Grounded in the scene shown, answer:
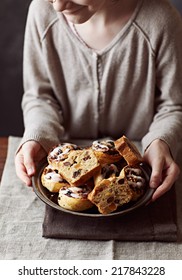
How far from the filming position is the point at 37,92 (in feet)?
4.05

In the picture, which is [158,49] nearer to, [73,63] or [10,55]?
[73,63]

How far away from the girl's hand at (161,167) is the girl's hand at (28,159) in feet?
0.68

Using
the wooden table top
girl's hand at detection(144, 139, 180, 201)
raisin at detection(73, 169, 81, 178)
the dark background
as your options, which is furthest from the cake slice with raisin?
the dark background

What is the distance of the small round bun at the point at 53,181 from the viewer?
94 centimetres

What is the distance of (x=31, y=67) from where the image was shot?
48.6 inches

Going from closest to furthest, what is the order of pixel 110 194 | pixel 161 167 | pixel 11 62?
pixel 110 194
pixel 161 167
pixel 11 62

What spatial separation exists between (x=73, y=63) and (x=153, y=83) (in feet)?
0.59

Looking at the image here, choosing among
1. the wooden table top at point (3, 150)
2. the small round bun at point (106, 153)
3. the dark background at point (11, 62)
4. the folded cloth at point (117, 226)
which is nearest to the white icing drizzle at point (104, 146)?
the small round bun at point (106, 153)

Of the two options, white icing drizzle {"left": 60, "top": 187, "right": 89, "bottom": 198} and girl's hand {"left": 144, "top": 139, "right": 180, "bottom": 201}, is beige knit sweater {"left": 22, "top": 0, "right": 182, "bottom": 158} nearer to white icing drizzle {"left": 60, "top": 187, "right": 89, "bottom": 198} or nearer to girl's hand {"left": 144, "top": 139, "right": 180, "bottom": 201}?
girl's hand {"left": 144, "top": 139, "right": 180, "bottom": 201}

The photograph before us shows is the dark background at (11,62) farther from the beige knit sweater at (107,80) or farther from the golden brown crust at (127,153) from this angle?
the golden brown crust at (127,153)

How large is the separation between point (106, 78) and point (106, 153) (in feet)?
0.91

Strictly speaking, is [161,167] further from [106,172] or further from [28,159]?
[28,159]

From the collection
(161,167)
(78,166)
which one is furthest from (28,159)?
(161,167)
